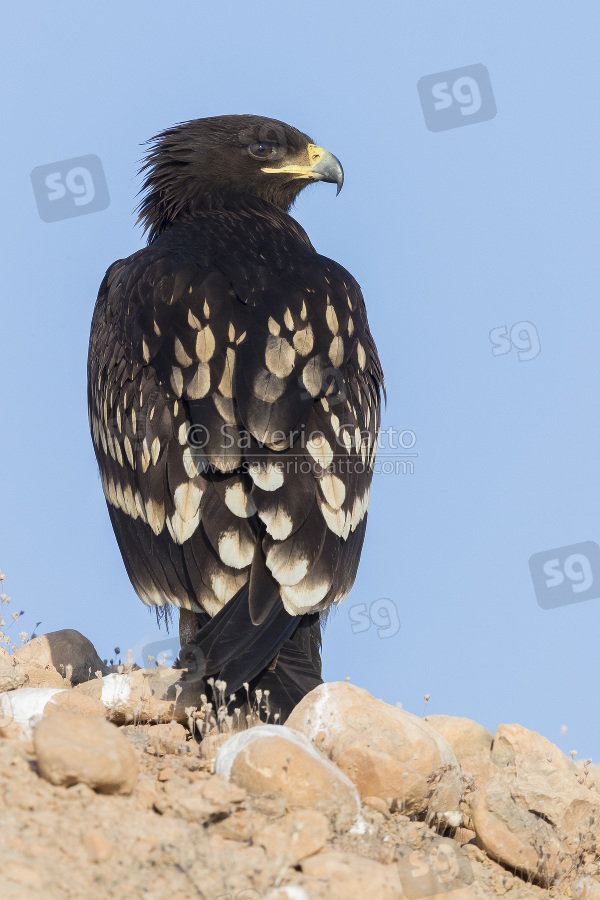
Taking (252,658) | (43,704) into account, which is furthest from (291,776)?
(43,704)

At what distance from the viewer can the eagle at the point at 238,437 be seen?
4.91 meters

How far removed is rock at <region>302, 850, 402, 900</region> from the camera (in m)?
2.98

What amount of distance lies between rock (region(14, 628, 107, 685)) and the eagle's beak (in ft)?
13.0

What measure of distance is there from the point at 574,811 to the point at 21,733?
95.4 inches

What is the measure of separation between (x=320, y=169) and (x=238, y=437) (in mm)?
3492

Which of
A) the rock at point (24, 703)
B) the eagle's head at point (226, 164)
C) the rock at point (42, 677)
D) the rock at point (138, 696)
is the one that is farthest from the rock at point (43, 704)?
the eagle's head at point (226, 164)

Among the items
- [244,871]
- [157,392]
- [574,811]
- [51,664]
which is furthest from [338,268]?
[244,871]

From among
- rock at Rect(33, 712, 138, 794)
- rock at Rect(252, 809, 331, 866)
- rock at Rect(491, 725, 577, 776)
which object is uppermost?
rock at Rect(33, 712, 138, 794)

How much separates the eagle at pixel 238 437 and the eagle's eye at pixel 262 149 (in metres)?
0.93

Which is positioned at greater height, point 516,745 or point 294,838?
point 294,838

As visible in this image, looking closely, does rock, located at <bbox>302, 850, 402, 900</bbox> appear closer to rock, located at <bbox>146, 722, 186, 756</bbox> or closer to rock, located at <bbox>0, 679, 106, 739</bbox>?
rock, located at <bbox>146, 722, 186, 756</bbox>

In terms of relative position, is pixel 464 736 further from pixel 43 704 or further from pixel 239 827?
pixel 239 827

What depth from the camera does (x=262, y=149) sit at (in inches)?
309
